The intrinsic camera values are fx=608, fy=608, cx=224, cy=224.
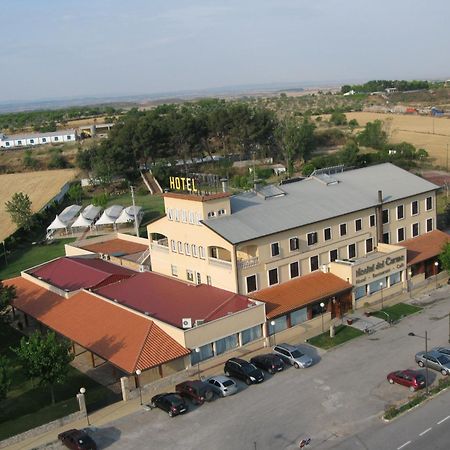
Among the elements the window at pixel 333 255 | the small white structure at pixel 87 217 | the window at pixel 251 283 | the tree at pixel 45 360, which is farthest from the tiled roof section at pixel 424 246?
the small white structure at pixel 87 217

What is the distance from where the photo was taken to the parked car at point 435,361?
114ft

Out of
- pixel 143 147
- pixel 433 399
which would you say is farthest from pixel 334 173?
pixel 143 147

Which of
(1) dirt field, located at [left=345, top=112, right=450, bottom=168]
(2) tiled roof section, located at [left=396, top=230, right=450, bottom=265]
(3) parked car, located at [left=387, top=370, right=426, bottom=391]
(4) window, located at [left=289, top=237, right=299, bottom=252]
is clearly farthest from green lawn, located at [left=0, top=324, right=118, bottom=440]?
(1) dirt field, located at [left=345, top=112, right=450, bottom=168]

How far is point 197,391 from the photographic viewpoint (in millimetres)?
33375

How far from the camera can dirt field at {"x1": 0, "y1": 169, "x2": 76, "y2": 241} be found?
108438 millimetres

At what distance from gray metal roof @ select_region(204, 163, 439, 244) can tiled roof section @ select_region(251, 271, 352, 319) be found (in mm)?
4174

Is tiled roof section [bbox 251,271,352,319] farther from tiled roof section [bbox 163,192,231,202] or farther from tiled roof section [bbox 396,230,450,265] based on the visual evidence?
tiled roof section [bbox 396,230,450,265]

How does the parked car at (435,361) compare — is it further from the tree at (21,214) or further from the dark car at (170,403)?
the tree at (21,214)

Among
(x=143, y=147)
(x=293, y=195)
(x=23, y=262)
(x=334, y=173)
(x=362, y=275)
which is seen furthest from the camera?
(x=143, y=147)

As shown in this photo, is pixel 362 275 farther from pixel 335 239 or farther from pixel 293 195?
pixel 293 195

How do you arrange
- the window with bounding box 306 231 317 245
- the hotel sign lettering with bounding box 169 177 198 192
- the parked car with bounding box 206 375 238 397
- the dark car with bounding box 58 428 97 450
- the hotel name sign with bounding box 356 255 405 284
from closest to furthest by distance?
the dark car with bounding box 58 428 97 450 → the parked car with bounding box 206 375 238 397 → the hotel name sign with bounding box 356 255 405 284 → the window with bounding box 306 231 317 245 → the hotel sign lettering with bounding box 169 177 198 192

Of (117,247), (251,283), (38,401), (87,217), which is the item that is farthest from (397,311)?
(87,217)

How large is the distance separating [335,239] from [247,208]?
25.2 ft

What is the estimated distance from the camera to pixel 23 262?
72062 mm
